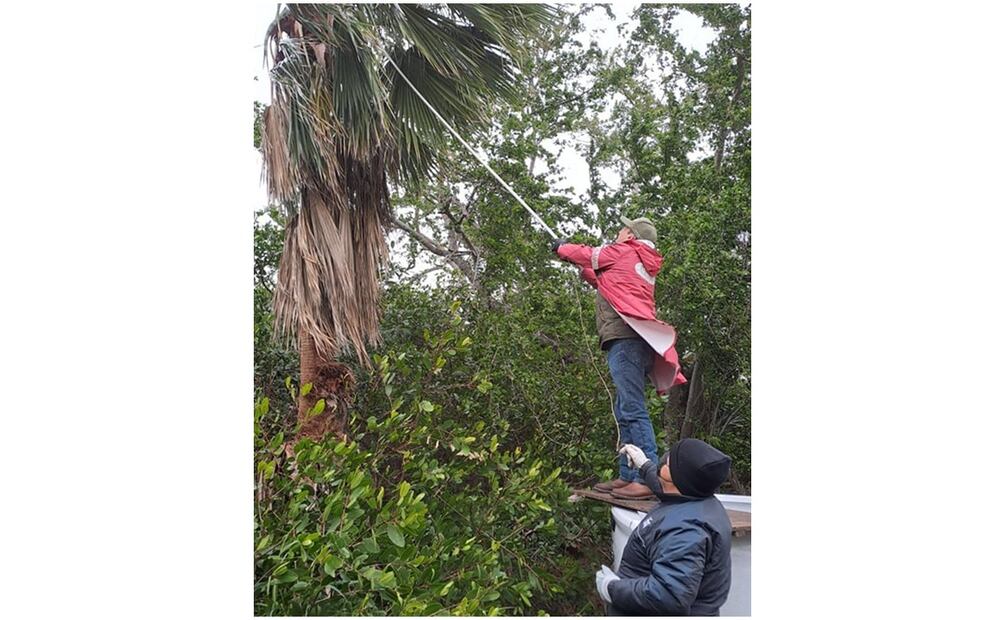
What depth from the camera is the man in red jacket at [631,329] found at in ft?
11.1

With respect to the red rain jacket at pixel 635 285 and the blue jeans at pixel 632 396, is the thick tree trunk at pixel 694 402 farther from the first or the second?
the blue jeans at pixel 632 396

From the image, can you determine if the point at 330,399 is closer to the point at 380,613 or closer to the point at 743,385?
the point at 380,613

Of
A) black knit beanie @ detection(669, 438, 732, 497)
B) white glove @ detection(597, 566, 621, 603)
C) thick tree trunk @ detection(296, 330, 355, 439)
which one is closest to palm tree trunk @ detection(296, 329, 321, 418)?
thick tree trunk @ detection(296, 330, 355, 439)

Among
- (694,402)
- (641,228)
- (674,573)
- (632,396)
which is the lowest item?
(674,573)

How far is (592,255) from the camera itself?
345 cm

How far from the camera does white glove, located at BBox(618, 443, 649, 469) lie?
3230mm

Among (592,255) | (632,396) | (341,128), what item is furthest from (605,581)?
(341,128)

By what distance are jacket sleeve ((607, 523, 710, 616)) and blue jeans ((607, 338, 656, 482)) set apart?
979mm

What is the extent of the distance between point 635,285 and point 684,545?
1346 millimetres

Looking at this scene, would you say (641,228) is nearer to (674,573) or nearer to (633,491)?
(633,491)

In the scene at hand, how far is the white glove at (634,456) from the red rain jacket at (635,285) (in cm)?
35

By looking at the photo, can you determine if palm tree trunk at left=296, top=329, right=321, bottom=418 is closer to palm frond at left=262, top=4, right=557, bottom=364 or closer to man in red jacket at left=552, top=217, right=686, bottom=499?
palm frond at left=262, top=4, right=557, bottom=364

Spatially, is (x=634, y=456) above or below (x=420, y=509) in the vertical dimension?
above

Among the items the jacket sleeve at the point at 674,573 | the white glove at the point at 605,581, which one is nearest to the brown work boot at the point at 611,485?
the white glove at the point at 605,581
